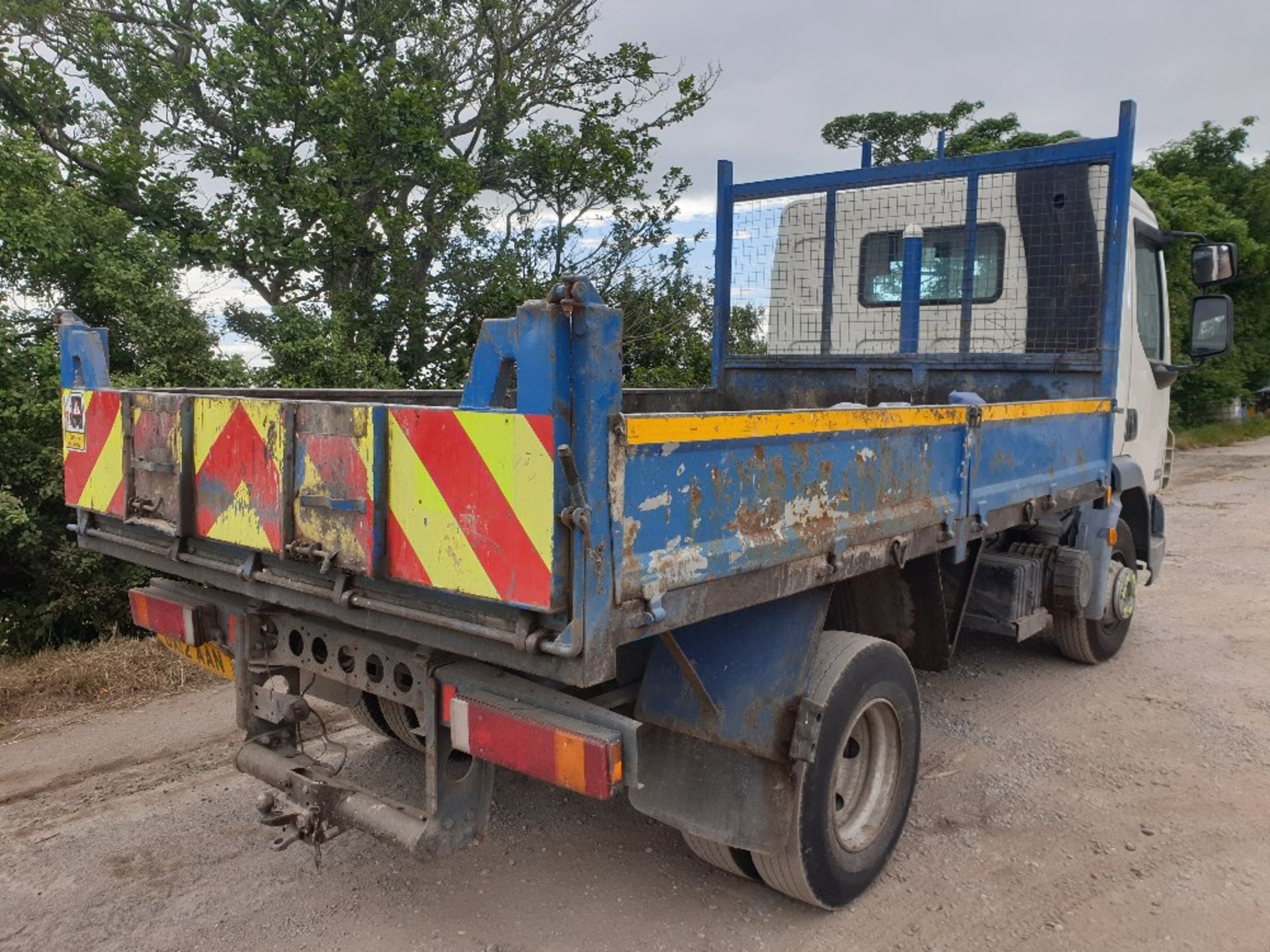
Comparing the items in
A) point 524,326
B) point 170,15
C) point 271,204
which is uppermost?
point 170,15

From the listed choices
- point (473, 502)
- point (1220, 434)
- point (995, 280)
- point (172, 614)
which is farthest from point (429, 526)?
point (1220, 434)

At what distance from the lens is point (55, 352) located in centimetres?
639

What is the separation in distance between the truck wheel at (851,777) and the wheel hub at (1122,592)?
9.01 ft

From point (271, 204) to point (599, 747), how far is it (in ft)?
25.4

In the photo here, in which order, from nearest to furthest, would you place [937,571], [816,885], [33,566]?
[816,885]
[937,571]
[33,566]

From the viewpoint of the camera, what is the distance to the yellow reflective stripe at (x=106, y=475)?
3.22m

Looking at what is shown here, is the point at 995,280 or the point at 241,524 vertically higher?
the point at 995,280

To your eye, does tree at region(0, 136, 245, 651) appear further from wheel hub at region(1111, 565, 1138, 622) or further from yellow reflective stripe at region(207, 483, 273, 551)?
wheel hub at region(1111, 565, 1138, 622)

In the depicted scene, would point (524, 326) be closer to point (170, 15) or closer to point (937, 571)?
point (937, 571)

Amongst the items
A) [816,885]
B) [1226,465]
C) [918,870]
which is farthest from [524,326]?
[1226,465]

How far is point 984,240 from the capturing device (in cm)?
538

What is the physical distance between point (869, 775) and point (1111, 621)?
9.88ft

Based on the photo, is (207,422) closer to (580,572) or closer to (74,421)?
(74,421)

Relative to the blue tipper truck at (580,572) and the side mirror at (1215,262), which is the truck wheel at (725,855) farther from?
the side mirror at (1215,262)
